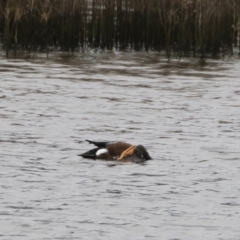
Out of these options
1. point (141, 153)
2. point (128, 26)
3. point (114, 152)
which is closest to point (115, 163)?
point (114, 152)

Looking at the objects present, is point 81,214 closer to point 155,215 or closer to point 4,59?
point 155,215

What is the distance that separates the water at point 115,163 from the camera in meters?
6.91

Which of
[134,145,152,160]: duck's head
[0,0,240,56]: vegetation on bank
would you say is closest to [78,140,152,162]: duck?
[134,145,152,160]: duck's head

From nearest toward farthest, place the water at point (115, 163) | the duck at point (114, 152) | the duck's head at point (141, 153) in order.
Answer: the water at point (115, 163)
the duck's head at point (141, 153)
the duck at point (114, 152)

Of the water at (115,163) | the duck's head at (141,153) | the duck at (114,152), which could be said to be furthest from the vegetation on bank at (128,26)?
the duck's head at (141,153)

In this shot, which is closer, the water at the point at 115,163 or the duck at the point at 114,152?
the water at the point at 115,163

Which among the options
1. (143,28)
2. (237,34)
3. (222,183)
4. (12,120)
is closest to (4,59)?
(143,28)

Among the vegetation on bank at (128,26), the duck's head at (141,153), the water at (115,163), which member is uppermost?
the vegetation on bank at (128,26)

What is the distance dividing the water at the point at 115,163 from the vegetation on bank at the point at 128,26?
6.51 ft

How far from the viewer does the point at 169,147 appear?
10.3m

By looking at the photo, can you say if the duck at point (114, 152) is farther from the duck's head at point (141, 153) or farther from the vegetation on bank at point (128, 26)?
the vegetation on bank at point (128, 26)

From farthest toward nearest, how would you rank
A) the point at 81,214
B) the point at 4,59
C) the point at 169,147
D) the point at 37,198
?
1. the point at 4,59
2. the point at 169,147
3. the point at 37,198
4. the point at 81,214

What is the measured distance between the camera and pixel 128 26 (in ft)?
68.5

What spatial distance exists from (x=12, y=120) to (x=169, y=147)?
90.6 inches
